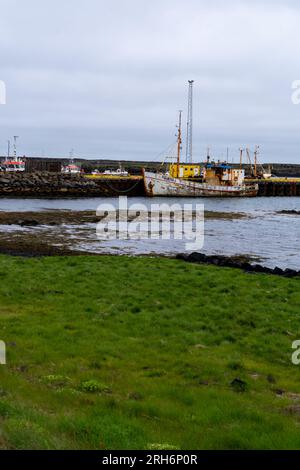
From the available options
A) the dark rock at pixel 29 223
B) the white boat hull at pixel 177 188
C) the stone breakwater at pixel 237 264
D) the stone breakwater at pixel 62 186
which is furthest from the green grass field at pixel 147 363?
the white boat hull at pixel 177 188

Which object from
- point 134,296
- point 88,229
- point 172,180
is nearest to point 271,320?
point 134,296

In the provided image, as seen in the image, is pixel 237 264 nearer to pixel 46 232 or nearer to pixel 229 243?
pixel 229 243

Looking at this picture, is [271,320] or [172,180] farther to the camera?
[172,180]

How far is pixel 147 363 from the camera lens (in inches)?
394

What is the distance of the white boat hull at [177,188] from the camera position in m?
82.5

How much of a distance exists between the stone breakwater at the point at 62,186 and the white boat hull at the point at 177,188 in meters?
5.01

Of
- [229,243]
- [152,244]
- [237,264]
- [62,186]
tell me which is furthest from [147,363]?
[62,186]

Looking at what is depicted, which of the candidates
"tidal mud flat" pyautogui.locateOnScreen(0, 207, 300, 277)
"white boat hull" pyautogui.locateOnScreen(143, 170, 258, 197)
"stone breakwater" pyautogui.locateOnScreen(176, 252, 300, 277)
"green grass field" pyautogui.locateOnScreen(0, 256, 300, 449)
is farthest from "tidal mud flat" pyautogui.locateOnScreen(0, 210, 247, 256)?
"white boat hull" pyautogui.locateOnScreen(143, 170, 258, 197)

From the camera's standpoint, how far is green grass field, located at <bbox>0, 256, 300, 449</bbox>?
22.8ft

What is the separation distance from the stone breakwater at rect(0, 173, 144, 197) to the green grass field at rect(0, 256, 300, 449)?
63.9 metres

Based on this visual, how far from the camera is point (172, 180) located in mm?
83688

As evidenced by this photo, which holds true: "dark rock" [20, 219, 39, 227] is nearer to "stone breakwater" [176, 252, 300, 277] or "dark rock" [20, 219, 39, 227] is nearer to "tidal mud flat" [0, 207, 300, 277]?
"tidal mud flat" [0, 207, 300, 277]
